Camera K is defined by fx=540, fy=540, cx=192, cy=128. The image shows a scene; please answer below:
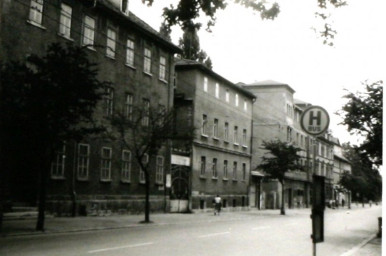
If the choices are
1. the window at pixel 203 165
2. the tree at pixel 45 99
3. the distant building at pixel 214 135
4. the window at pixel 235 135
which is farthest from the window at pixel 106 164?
the window at pixel 235 135

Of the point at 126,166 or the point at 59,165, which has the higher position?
the point at 126,166

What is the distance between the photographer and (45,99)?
1694 cm

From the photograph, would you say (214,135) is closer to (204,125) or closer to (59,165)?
(204,125)

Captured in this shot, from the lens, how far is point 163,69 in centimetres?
3525

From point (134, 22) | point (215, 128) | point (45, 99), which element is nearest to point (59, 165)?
point (45, 99)

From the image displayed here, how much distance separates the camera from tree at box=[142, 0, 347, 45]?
970 cm

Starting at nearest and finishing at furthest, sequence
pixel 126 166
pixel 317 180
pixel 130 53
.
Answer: pixel 317 180 < pixel 126 166 < pixel 130 53

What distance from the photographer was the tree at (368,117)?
1770 cm

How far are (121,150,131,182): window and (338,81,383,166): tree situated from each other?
1613 centimetres

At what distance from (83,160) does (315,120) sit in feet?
65.1

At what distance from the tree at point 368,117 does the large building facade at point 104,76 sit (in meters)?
9.46

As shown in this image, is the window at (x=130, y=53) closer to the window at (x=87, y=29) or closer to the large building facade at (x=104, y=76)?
the large building facade at (x=104, y=76)

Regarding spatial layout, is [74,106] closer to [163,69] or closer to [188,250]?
[188,250]

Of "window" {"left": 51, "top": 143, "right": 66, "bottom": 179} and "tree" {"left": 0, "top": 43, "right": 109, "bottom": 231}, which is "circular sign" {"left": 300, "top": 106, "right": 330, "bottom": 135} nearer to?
"tree" {"left": 0, "top": 43, "right": 109, "bottom": 231}
